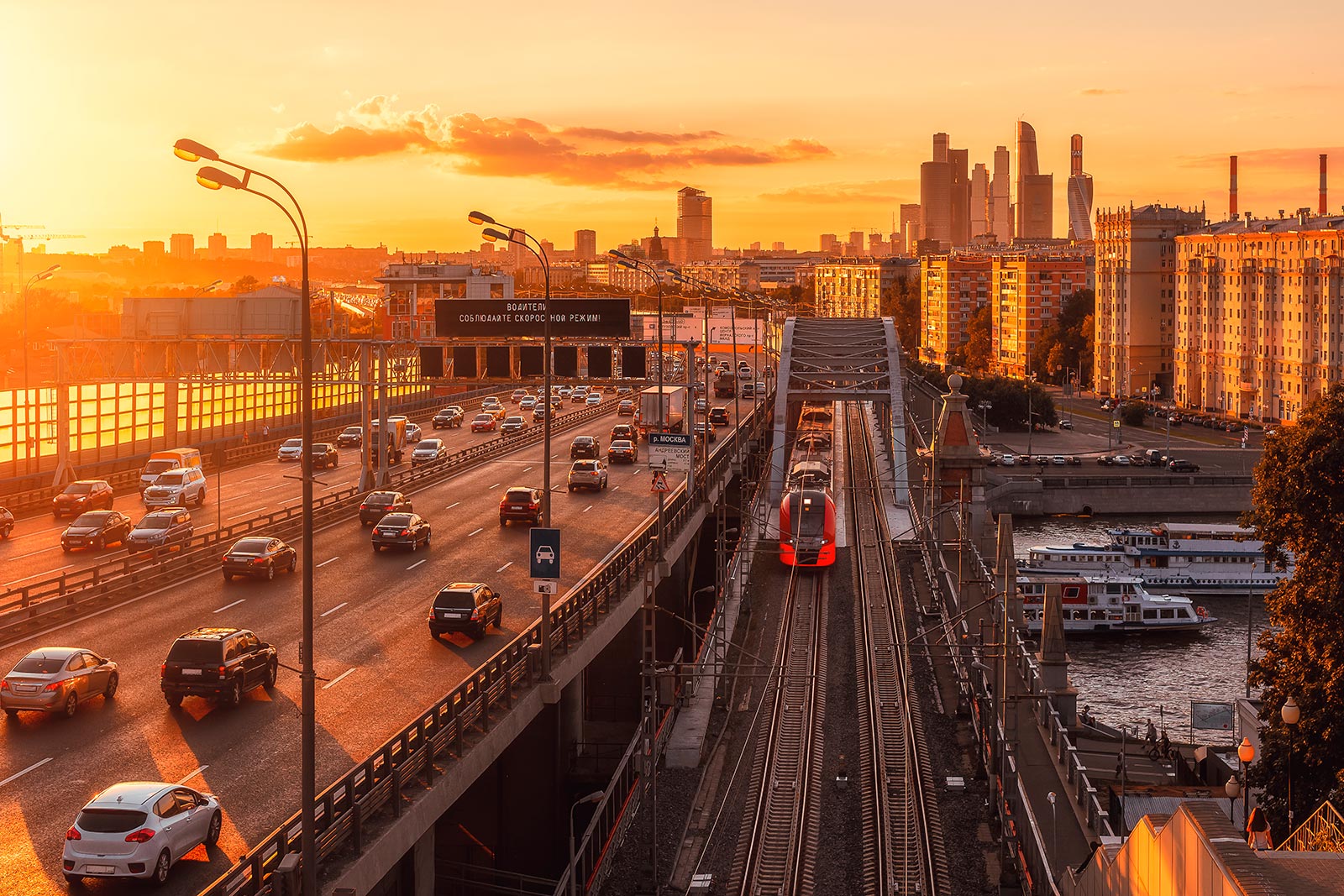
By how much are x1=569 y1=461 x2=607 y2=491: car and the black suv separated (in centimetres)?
3375

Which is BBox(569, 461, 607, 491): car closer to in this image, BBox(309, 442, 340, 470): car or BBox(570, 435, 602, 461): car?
BBox(570, 435, 602, 461): car

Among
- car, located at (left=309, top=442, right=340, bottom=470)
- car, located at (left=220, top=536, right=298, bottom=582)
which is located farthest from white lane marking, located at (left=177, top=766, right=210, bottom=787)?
car, located at (left=309, top=442, right=340, bottom=470)

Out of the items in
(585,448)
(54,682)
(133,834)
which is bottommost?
(133,834)

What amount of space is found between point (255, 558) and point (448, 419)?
2257 inches

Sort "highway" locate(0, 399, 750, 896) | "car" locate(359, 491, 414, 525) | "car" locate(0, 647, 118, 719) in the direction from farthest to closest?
"car" locate(359, 491, 414, 525)
"car" locate(0, 647, 118, 719)
"highway" locate(0, 399, 750, 896)

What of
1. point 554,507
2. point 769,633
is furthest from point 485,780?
point 554,507

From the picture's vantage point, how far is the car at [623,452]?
73.2m

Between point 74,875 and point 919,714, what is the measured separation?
858 inches

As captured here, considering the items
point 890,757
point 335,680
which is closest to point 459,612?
point 335,680

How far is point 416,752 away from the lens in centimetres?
2069

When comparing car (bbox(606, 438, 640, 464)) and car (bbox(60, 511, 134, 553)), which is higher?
car (bbox(606, 438, 640, 464))

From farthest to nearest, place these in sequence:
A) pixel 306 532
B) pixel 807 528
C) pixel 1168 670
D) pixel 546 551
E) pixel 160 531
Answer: pixel 1168 670 < pixel 807 528 < pixel 160 531 < pixel 546 551 < pixel 306 532

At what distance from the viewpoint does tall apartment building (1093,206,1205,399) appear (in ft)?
538

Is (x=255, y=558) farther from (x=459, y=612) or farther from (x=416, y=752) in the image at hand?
(x=416, y=752)
